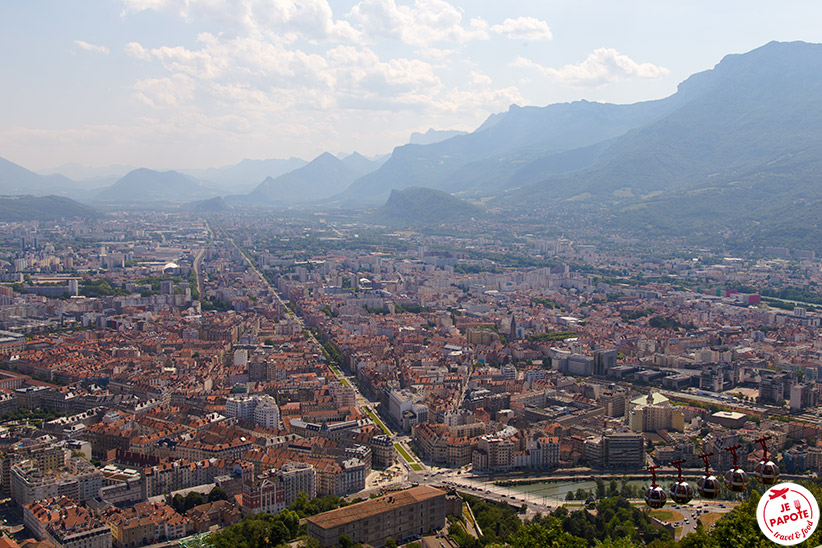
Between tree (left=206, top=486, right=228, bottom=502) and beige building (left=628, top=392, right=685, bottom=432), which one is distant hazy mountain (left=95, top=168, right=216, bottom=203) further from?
tree (left=206, top=486, right=228, bottom=502)

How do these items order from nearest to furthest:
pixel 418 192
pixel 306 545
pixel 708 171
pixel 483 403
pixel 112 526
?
1. pixel 306 545
2. pixel 112 526
3. pixel 483 403
4. pixel 708 171
5. pixel 418 192

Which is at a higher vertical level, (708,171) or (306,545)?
(708,171)

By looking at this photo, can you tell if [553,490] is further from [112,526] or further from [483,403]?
[112,526]

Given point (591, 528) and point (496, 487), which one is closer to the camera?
point (591, 528)

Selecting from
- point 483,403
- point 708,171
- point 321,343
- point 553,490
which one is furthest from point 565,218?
point 553,490

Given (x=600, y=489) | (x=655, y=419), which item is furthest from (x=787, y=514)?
(x=655, y=419)

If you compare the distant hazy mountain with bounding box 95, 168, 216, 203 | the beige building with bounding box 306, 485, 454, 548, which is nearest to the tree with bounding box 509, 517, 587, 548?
the beige building with bounding box 306, 485, 454, 548

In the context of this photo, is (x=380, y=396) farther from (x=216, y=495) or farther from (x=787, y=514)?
(x=787, y=514)
